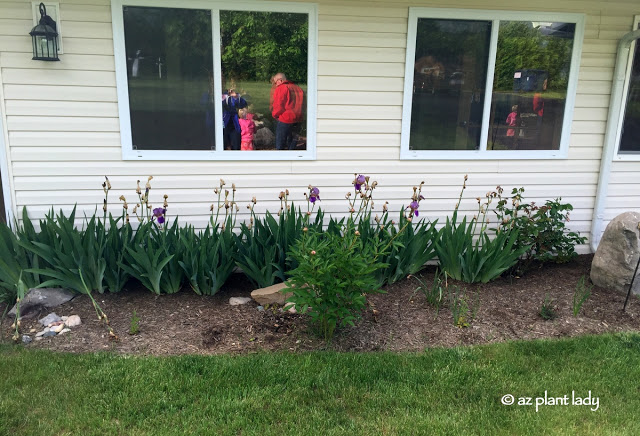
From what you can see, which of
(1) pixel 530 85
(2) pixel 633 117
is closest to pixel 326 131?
(1) pixel 530 85

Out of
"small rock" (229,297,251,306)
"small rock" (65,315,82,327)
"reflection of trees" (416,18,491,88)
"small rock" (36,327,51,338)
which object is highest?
"reflection of trees" (416,18,491,88)

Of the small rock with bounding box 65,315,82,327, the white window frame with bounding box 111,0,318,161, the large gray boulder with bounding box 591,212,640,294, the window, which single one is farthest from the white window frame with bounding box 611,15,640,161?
the small rock with bounding box 65,315,82,327

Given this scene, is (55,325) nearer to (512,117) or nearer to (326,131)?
(326,131)

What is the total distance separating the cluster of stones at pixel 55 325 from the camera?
3.48 meters

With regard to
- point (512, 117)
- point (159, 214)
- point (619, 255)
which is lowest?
point (619, 255)

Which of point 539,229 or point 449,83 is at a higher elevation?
point 449,83

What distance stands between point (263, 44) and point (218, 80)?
509mm

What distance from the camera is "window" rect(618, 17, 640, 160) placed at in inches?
190

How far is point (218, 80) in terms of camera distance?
4.31 metres

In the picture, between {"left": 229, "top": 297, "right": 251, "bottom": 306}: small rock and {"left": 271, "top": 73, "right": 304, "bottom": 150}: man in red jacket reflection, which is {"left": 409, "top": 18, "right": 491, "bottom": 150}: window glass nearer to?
{"left": 271, "top": 73, "right": 304, "bottom": 150}: man in red jacket reflection

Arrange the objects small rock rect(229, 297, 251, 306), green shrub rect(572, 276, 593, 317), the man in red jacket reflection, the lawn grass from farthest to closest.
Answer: the man in red jacket reflection
small rock rect(229, 297, 251, 306)
green shrub rect(572, 276, 593, 317)
the lawn grass

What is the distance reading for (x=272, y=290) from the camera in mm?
3984

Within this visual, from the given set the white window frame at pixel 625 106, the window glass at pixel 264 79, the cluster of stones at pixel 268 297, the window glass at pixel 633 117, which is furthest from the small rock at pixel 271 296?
the window glass at pixel 633 117

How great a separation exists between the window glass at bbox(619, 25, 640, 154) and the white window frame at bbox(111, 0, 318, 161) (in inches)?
124
